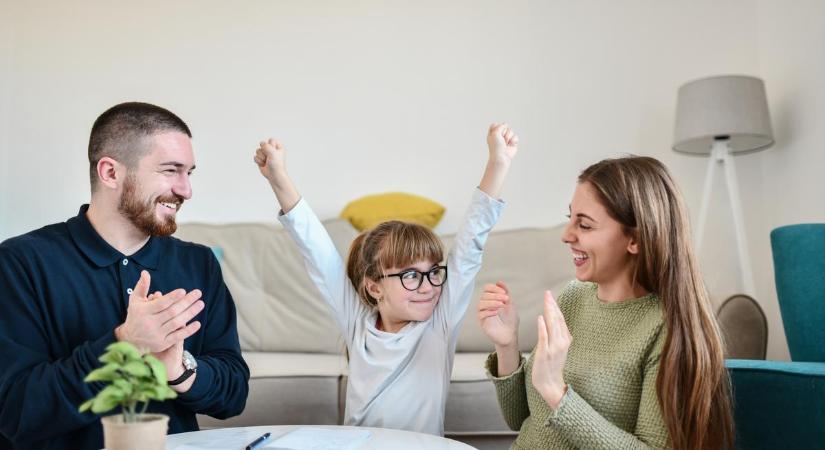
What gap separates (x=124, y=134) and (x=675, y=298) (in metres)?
1.14

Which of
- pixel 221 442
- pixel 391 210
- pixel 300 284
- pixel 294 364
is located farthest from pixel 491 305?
pixel 391 210

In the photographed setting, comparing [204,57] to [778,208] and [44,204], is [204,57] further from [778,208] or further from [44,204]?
[778,208]

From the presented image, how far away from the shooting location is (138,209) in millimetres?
1481

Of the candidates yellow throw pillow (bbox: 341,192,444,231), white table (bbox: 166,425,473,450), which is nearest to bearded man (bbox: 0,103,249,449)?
white table (bbox: 166,425,473,450)

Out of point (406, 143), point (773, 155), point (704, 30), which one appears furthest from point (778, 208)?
point (406, 143)

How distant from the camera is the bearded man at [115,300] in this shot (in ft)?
3.97

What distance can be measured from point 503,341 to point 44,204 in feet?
8.81

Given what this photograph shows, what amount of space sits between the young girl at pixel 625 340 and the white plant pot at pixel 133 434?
24.4 inches

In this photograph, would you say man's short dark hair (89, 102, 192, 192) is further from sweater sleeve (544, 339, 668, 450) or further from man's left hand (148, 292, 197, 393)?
sweater sleeve (544, 339, 668, 450)

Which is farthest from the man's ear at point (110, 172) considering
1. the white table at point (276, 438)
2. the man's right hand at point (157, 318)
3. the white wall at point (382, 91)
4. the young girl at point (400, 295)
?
the white wall at point (382, 91)

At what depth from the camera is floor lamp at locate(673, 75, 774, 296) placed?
9.39ft

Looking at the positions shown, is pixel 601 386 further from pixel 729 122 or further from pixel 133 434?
pixel 729 122

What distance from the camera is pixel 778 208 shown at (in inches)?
124

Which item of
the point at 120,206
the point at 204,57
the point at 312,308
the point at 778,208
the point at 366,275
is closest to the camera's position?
the point at 120,206
